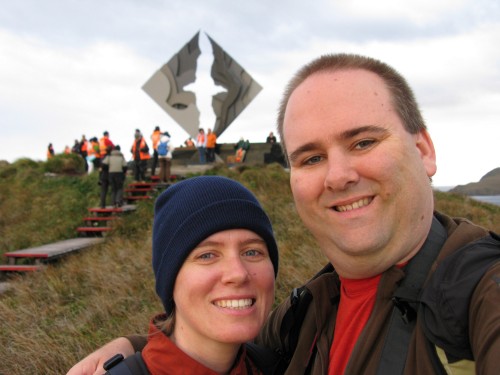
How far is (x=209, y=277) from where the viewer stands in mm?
1729

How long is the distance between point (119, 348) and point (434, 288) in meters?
1.65

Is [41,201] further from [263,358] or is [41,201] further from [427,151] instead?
[427,151]

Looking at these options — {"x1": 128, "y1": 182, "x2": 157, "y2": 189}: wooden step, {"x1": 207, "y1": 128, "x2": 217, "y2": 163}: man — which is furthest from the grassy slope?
{"x1": 207, "y1": 128, "x2": 217, "y2": 163}: man

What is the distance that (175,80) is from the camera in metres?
19.1

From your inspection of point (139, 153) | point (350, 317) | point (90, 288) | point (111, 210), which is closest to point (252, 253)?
point (350, 317)

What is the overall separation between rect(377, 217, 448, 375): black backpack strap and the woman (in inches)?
23.4

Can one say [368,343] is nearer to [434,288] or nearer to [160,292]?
[434,288]

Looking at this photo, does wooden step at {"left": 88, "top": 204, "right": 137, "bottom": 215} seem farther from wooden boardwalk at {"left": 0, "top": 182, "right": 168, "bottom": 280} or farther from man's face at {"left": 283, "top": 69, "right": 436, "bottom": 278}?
man's face at {"left": 283, "top": 69, "right": 436, "bottom": 278}

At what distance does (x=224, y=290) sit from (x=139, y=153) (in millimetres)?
13325

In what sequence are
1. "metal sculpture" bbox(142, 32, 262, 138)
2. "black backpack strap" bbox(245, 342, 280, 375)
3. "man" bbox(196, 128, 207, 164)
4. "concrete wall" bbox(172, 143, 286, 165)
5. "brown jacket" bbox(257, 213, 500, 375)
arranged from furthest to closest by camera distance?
"concrete wall" bbox(172, 143, 286, 165) → "metal sculpture" bbox(142, 32, 262, 138) → "man" bbox(196, 128, 207, 164) → "black backpack strap" bbox(245, 342, 280, 375) → "brown jacket" bbox(257, 213, 500, 375)

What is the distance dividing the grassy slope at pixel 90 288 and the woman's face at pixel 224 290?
3.06 meters

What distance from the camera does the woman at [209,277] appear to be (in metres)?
1.72

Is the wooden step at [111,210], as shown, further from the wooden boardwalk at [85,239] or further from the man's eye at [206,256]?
the man's eye at [206,256]

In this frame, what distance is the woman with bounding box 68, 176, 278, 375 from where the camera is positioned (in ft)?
5.63
